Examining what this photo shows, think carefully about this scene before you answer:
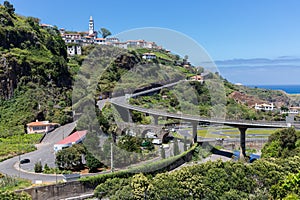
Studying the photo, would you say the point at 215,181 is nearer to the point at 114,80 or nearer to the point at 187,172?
the point at 187,172

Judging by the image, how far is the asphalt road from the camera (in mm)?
12704

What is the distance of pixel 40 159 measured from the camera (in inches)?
620

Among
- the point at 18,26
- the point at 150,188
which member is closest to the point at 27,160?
the point at 150,188

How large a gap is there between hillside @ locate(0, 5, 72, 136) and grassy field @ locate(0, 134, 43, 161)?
1.00 meters

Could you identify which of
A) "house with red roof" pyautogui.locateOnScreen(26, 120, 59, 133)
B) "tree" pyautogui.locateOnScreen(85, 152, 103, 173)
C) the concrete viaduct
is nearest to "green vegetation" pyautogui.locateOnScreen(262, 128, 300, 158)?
the concrete viaduct

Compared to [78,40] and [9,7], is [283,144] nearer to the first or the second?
[9,7]

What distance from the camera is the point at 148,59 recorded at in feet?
96.0

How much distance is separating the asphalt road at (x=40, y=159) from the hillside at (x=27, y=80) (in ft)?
6.97

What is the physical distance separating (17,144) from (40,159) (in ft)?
12.1

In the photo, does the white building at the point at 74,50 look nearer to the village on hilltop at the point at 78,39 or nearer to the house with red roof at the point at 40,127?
the village on hilltop at the point at 78,39

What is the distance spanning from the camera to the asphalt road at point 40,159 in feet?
41.7

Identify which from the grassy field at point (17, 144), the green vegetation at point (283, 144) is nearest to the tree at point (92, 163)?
the grassy field at point (17, 144)

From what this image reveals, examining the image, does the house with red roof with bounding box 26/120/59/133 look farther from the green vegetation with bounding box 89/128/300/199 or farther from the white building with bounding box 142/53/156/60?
the green vegetation with bounding box 89/128/300/199

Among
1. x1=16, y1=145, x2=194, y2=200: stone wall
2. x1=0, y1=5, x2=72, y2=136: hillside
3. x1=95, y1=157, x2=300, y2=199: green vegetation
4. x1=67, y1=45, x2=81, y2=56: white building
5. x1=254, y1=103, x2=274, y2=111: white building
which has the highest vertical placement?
x1=67, y1=45, x2=81, y2=56: white building
